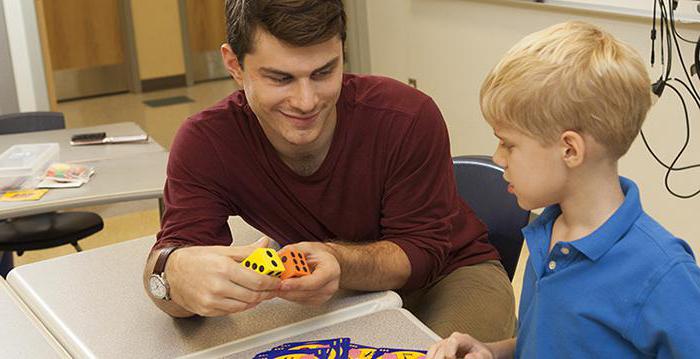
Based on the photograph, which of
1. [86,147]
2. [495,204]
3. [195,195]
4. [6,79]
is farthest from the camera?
[6,79]

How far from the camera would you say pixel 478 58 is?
14.5 feet

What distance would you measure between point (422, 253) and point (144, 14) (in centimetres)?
560

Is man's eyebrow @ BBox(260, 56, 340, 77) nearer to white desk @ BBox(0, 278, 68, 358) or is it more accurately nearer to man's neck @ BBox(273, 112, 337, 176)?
man's neck @ BBox(273, 112, 337, 176)

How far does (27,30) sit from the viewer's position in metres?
4.61

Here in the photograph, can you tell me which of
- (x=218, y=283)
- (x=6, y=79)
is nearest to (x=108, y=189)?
(x=218, y=283)

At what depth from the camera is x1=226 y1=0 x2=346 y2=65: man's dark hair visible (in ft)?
5.74

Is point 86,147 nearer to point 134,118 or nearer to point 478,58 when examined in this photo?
point 478,58

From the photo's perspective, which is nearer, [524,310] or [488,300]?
[524,310]

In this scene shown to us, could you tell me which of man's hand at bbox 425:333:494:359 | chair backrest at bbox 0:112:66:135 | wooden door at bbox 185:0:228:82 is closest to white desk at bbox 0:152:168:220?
chair backrest at bbox 0:112:66:135

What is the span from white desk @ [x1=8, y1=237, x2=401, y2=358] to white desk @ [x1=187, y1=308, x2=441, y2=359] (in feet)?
0.08

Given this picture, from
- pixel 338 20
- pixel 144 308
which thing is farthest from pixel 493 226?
pixel 144 308

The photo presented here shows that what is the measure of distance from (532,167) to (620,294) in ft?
0.71

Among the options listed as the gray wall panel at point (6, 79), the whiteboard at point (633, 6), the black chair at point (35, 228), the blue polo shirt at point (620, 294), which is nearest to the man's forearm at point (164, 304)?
the blue polo shirt at point (620, 294)

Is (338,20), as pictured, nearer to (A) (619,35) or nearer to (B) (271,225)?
(B) (271,225)
